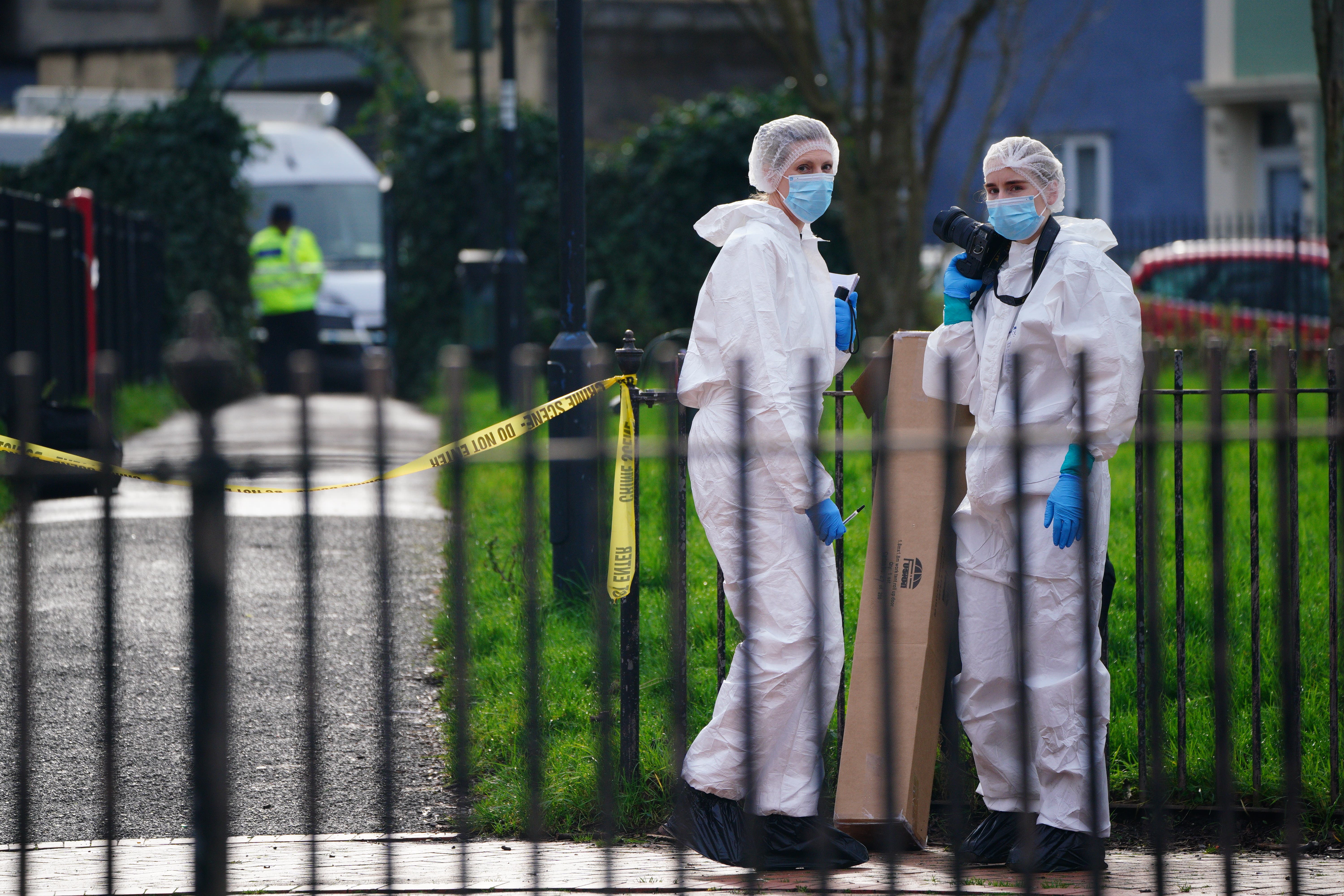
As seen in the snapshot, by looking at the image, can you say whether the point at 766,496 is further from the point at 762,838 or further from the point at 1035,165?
the point at 1035,165

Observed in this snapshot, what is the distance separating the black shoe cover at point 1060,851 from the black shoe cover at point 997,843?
0.32 ft

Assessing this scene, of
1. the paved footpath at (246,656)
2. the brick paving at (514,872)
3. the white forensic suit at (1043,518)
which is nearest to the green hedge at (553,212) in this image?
the paved footpath at (246,656)

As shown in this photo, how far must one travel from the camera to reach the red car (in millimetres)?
13609

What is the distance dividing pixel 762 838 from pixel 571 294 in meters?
2.62

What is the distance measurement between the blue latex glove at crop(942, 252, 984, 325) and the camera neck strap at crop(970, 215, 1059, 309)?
0.24ft

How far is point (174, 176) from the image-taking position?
49.2 ft

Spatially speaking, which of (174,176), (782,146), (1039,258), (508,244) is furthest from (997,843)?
(174,176)

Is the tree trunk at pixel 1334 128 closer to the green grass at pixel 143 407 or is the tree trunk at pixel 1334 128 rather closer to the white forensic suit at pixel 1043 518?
the white forensic suit at pixel 1043 518

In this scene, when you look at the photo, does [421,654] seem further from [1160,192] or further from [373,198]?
[1160,192]

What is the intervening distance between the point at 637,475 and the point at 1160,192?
21.3 metres

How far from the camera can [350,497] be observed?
9375 millimetres

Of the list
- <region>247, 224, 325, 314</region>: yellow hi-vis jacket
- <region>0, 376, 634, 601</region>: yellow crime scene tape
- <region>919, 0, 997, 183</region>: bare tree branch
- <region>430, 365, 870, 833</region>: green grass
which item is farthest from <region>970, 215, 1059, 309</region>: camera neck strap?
<region>247, 224, 325, 314</region>: yellow hi-vis jacket

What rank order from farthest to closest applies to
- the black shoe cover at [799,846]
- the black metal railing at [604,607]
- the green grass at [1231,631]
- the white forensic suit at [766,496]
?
1. the green grass at [1231,631]
2. the black shoe cover at [799,846]
3. the white forensic suit at [766,496]
4. the black metal railing at [604,607]

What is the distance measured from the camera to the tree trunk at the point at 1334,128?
7.34m
